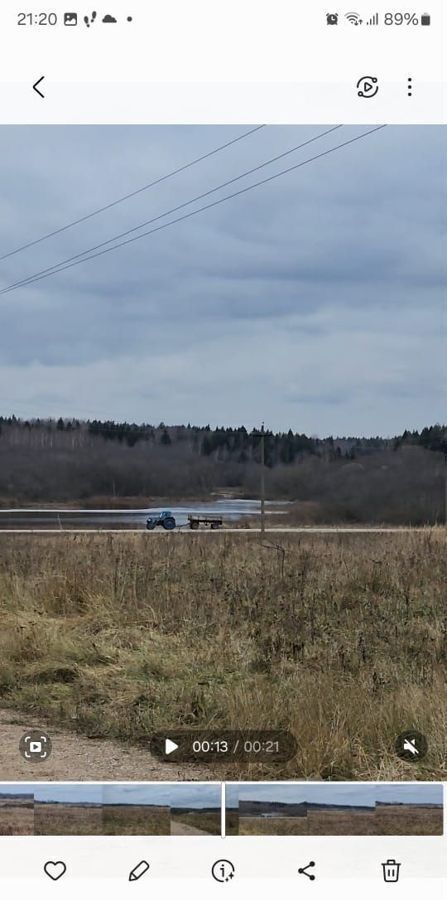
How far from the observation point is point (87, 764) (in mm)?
4750

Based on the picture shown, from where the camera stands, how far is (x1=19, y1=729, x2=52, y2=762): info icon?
141 inches

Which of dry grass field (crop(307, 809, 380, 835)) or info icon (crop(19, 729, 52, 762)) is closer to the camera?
dry grass field (crop(307, 809, 380, 835))

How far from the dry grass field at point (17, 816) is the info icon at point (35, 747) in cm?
54

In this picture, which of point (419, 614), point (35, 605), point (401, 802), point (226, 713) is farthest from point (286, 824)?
point (35, 605)

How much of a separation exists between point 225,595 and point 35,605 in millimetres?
2179

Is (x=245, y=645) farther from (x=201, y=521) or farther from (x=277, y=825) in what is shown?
(x=201, y=521)
